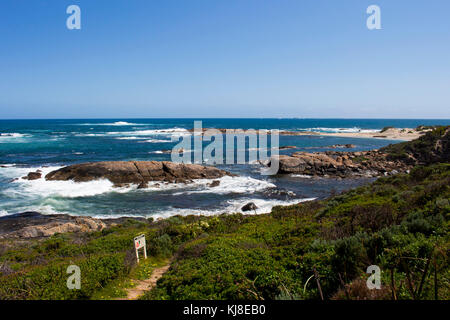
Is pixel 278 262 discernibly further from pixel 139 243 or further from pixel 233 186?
pixel 233 186

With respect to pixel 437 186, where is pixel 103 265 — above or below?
below

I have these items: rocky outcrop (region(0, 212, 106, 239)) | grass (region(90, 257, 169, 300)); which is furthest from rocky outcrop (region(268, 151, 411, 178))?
grass (region(90, 257, 169, 300))

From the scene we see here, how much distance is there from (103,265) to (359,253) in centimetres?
734

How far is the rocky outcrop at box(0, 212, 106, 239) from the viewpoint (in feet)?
55.3

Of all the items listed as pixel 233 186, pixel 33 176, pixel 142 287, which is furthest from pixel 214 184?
pixel 142 287

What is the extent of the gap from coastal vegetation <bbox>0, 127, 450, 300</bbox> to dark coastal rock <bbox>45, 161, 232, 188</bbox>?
66.2 ft

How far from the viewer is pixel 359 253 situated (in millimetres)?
6633

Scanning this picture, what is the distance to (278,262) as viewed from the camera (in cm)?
743

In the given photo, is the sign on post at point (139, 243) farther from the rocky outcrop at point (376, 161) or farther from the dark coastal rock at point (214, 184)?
the rocky outcrop at point (376, 161)

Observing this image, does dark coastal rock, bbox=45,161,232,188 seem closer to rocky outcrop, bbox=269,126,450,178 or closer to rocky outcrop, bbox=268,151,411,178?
rocky outcrop, bbox=268,151,411,178

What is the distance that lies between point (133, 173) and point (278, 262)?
1153 inches

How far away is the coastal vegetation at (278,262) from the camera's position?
5535mm
